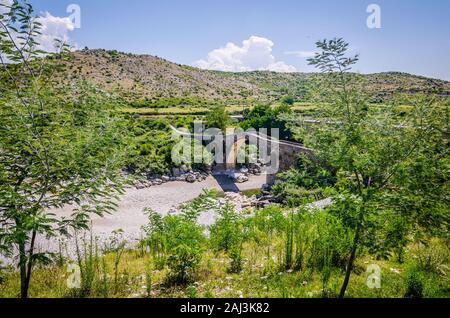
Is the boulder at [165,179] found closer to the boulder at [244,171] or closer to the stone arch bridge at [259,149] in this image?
the stone arch bridge at [259,149]

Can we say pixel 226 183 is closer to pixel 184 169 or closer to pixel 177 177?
pixel 184 169

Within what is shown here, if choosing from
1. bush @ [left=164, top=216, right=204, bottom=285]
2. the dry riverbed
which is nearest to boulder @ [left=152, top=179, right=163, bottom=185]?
the dry riverbed

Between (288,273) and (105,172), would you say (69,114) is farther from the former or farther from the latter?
(288,273)

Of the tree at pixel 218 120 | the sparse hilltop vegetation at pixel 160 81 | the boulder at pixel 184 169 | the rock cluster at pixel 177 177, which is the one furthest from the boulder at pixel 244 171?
the sparse hilltop vegetation at pixel 160 81

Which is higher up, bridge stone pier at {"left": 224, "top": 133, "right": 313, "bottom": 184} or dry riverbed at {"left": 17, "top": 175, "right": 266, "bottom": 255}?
bridge stone pier at {"left": 224, "top": 133, "right": 313, "bottom": 184}

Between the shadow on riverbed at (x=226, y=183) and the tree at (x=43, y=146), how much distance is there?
21.7 metres

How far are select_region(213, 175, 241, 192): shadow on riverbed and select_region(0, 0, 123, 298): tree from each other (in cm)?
2173

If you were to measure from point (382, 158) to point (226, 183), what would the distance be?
78.9 feet

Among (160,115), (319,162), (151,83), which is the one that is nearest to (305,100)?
(319,162)

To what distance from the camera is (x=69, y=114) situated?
413 cm

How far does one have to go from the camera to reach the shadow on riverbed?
25928 millimetres

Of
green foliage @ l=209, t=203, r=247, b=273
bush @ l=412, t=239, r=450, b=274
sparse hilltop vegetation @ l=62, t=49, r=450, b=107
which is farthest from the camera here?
sparse hilltop vegetation @ l=62, t=49, r=450, b=107

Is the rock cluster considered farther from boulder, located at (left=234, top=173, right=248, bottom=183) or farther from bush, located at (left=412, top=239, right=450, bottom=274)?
bush, located at (left=412, top=239, right=450, bottom=274)
